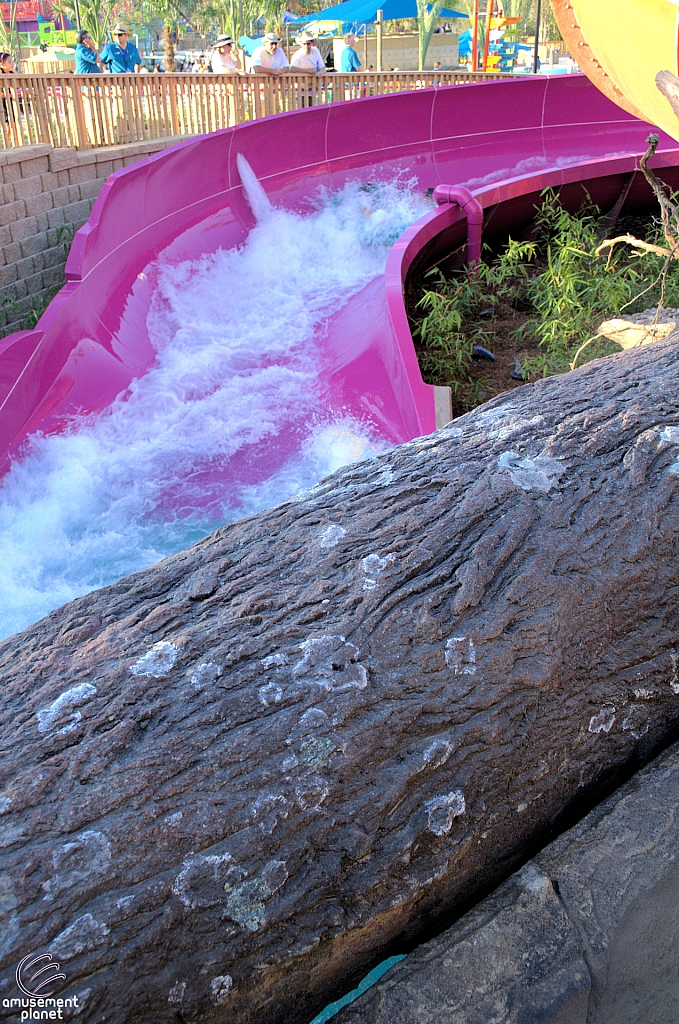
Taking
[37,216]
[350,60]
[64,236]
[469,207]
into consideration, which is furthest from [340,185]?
[350,60]

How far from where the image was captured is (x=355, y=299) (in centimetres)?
505

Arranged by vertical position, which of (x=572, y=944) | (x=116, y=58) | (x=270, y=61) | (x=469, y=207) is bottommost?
(x=572, y=944)

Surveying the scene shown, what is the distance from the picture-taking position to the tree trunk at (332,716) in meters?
0.94

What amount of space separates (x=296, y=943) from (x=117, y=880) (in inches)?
9.4

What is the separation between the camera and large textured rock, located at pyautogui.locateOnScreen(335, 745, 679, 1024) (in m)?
1.02

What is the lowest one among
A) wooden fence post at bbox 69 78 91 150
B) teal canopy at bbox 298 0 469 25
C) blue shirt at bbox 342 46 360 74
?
wooden fence post at bbox 69 78 91 150

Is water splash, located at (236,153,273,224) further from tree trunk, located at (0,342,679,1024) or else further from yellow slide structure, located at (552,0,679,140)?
tree trunk, located at (0,342,679,1024)

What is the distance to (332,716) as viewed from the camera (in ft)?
3.56

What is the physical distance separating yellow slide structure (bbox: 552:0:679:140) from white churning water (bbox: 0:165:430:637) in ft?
5.13

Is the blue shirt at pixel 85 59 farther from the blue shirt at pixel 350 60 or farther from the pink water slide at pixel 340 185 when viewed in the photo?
the blue shirt at pixel 350 60

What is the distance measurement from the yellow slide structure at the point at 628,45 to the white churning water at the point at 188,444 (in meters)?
1.56

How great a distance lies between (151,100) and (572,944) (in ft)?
22.9

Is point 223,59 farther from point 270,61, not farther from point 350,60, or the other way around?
point 350,60

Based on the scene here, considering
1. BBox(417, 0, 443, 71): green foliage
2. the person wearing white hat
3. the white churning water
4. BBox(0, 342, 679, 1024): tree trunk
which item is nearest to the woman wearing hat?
the person wearing white hat
